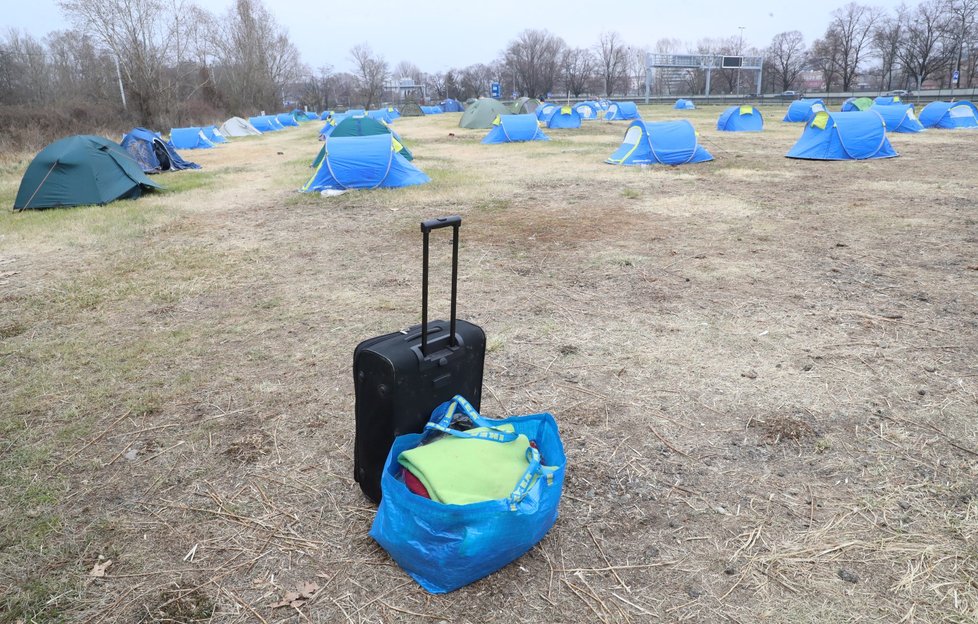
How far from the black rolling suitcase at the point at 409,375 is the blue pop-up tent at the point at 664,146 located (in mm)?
12721

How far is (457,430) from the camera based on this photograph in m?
2.32

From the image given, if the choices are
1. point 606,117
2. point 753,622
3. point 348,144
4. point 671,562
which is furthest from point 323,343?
point 606,117

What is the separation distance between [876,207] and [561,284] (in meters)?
5.88

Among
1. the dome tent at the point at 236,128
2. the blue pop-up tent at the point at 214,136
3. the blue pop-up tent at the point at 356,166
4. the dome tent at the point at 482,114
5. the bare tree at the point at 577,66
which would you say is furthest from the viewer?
the bare tree at the point at 577,66

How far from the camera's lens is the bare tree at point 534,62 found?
83.6m

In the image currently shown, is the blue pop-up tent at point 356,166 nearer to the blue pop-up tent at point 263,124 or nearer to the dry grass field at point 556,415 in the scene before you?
the dry grass field at point 556,415

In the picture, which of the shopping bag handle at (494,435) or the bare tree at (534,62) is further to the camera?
the bare tree at (534,62)

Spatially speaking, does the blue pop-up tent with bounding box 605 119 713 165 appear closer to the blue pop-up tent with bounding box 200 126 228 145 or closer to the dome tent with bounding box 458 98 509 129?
the dome tent with bounding box 458 98 509 129

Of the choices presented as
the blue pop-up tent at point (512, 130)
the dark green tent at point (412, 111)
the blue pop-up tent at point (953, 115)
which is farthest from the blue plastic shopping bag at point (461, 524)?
the dark green tent at point (412, 111)

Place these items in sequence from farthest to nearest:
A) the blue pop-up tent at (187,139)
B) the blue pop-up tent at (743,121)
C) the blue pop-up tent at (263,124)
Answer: the blue pop-up tent at (263,124) → the blue pop-up tent at (743,121) → the blue pop-up tent at (187,139)

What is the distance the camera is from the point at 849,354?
12.8 ft

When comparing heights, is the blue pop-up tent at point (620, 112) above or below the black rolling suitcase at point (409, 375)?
above

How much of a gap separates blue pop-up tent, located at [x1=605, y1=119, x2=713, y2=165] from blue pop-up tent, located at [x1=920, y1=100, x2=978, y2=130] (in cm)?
1449

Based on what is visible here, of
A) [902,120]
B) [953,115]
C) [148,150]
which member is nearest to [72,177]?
[148,150]
